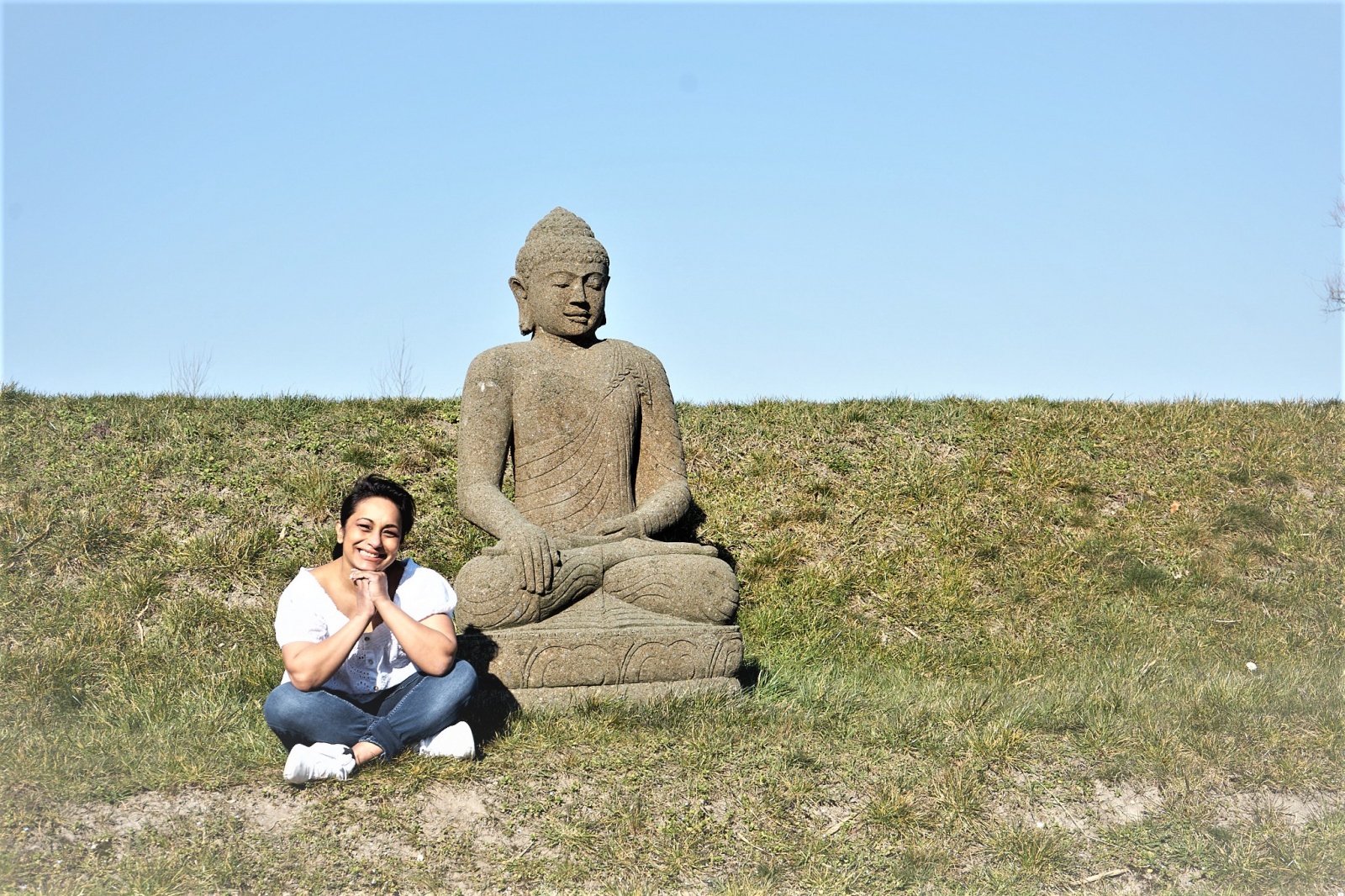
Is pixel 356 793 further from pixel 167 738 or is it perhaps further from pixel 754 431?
pixel 754 431

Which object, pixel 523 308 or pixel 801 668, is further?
pixel 801 668

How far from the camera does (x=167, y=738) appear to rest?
5805 millimetres

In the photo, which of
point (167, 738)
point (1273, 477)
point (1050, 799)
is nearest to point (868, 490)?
point (1273, 477)

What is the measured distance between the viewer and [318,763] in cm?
518

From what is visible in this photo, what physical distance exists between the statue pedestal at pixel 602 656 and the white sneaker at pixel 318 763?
1.03 metres

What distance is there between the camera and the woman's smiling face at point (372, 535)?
17.0 feet

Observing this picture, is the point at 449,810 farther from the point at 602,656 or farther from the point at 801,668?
the point at 801,668

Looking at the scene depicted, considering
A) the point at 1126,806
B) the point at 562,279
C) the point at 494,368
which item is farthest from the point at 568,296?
the point at 1126,806

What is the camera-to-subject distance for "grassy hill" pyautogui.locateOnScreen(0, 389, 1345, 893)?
506cm

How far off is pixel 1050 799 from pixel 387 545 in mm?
3427

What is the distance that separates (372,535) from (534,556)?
122 cm

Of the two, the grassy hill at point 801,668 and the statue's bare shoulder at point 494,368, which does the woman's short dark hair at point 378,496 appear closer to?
the grassy hill at point 801,668

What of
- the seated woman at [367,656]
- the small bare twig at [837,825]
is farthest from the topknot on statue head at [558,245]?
the small bare twig at [837,825]

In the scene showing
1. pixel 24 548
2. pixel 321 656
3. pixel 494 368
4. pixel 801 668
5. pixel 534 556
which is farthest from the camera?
pixel 24 548
